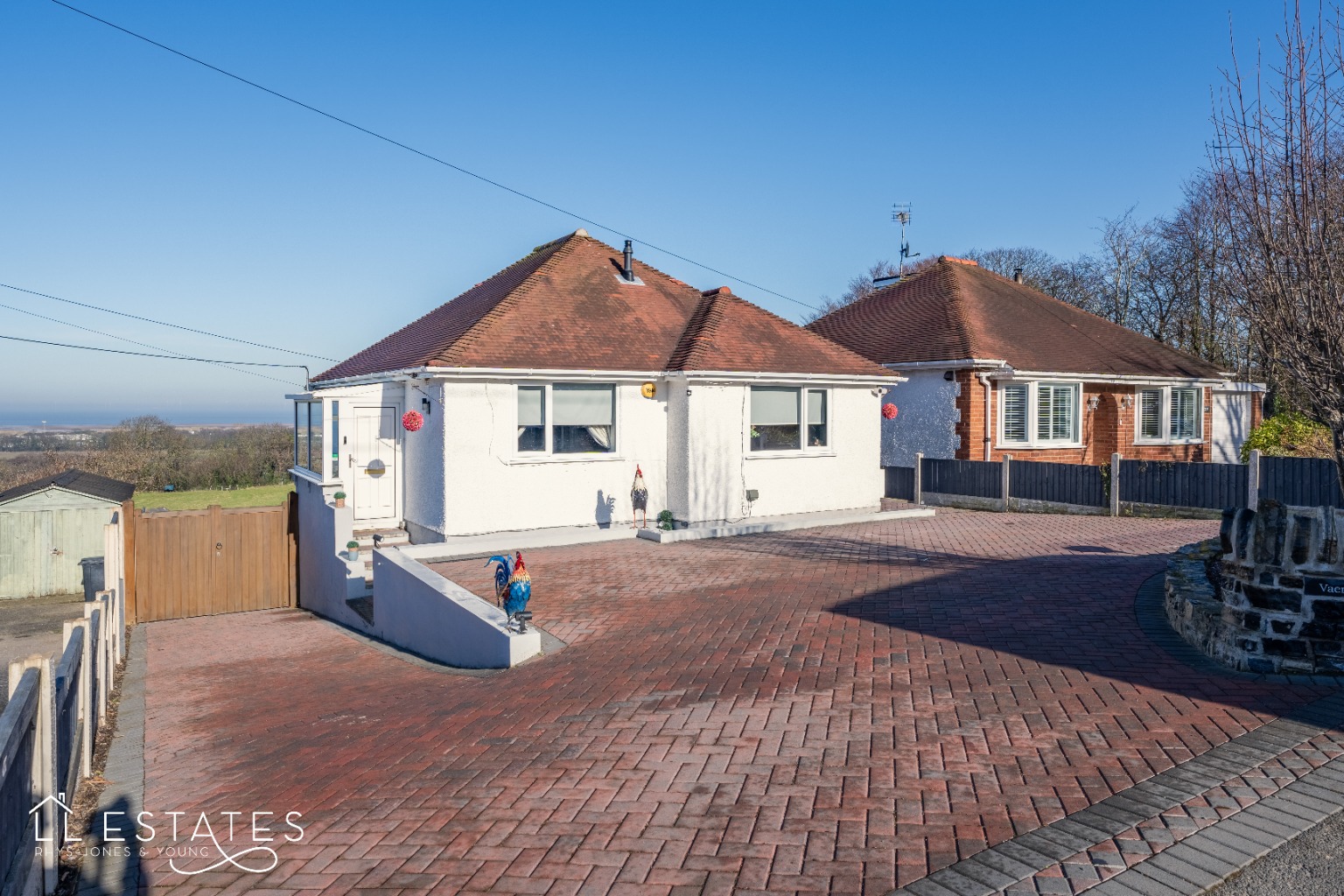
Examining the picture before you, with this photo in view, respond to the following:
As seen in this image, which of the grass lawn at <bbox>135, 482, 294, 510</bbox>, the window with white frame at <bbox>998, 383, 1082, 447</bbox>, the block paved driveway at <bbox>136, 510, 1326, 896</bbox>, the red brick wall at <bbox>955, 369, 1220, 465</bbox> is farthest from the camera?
the grass lawn at <bbox>135, 482, 294, 510</bbox>

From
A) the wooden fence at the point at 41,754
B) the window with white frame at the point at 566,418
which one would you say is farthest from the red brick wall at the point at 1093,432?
the wooden fence at the point at 41,754

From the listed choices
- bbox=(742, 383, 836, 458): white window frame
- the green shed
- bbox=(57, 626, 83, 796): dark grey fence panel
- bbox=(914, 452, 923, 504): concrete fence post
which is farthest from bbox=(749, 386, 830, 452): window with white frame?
the green shed

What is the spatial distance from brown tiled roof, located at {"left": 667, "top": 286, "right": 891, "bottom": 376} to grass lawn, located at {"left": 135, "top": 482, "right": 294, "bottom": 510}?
46.4ft

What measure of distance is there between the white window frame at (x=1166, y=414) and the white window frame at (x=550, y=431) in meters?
16.1

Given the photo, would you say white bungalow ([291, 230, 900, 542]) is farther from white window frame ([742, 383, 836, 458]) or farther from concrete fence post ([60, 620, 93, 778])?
concrete fence post ([60, 620, 93, 778])

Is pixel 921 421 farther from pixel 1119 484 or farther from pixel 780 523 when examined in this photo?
pixel 780 523

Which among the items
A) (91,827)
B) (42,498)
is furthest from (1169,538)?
(42,498)

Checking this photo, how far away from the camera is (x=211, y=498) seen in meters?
27.5

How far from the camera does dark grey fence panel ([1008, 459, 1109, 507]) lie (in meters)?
19.5

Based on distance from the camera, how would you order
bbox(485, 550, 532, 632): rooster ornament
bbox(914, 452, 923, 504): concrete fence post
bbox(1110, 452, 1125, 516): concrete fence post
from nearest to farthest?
bbox(485, 550, 532, 632): rooster ornament → bbox(1110, 452, 1125, 516): concrete fence post → bbox(914, 452, 923, 504): concrete fence post

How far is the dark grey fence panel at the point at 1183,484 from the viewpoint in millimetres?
17688

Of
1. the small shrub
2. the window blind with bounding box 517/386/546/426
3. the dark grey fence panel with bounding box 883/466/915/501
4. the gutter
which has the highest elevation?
the gutter

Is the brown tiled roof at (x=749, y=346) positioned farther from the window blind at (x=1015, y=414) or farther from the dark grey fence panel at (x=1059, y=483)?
the window blind at (x=1015, y=414)

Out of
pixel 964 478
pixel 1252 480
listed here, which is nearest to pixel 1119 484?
pixel 1252 480
